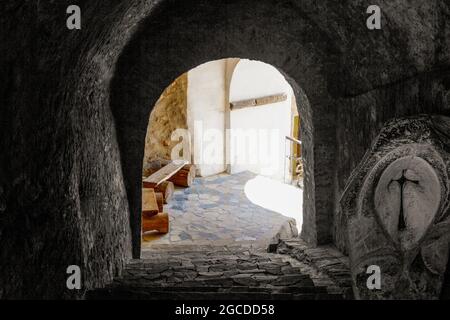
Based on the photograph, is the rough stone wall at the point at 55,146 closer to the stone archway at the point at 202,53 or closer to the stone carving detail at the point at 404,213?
the stone archway at the point at 202,53

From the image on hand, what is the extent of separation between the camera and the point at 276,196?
31.9ft

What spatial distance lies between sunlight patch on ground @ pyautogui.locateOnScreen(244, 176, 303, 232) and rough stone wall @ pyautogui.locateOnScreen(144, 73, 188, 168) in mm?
2535

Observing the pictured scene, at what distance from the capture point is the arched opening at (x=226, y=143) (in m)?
9.30

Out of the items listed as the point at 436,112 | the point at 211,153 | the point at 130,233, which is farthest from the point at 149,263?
the point at 211,153

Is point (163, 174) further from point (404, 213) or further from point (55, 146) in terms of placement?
point (404, 213)

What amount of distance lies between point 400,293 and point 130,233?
3.60 m

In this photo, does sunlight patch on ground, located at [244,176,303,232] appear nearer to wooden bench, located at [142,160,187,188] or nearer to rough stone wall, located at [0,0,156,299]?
wooden bench, located at [142,160,187,188]

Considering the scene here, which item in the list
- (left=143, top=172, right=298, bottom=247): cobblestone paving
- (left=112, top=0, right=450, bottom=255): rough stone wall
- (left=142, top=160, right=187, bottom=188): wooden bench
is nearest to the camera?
(left=112, top=0, right=450, bottom=255): rough stone wall

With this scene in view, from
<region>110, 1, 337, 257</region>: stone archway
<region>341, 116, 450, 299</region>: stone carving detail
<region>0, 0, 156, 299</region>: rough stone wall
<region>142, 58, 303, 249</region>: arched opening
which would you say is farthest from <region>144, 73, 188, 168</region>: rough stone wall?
<region>341, 116, 450, 299</region>: stone carving detail

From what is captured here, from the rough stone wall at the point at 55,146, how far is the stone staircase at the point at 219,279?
13.6 inches

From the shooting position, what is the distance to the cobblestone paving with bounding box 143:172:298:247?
714 cm

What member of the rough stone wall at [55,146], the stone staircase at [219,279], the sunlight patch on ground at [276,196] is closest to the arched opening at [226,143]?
the sunlight patch on ground at [276,196]

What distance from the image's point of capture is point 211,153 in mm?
11812
